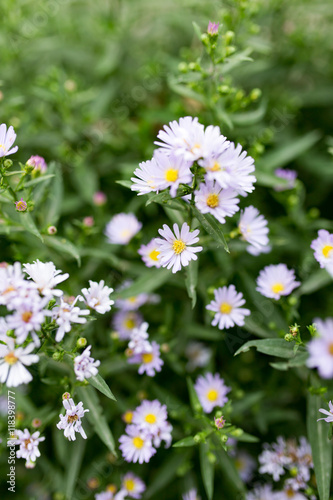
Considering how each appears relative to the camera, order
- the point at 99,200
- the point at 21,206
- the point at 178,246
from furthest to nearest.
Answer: the point at 99,200, the point at 21,206, the point at 178,246

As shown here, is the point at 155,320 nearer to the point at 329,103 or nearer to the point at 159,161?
the point at 159,161

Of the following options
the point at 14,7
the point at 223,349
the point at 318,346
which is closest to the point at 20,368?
the point at 318,346

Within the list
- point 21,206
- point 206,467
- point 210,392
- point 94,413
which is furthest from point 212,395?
point 21,206

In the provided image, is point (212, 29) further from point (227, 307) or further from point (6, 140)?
point (227, 307)

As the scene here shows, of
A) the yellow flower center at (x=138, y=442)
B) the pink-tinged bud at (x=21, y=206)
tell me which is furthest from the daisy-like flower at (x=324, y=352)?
the pink-tinged bud at (x=21, y=206)

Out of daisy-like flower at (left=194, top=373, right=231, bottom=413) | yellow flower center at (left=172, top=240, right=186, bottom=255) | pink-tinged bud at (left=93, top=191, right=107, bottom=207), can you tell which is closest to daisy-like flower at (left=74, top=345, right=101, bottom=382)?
yellow flower center at (left=172, top=240, right=186, bottom=255)

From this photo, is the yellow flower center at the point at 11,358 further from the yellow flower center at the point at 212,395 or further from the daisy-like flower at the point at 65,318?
the yellow flower center at the point at 212,395

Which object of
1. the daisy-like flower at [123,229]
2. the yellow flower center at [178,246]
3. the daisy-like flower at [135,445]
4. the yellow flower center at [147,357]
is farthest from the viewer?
the daisy-like flower at [123,229]

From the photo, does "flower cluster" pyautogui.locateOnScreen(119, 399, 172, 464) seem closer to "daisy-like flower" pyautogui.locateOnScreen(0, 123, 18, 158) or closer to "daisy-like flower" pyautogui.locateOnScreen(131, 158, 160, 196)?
"daisy-like flower" pyautogui.locateOnScreen(131, 158, 160, 196)
